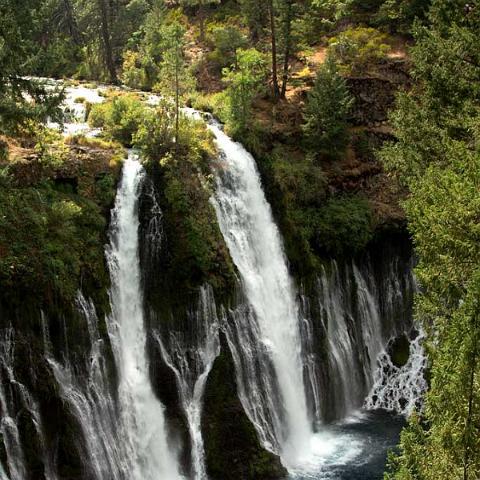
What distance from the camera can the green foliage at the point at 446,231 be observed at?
28.8 ft

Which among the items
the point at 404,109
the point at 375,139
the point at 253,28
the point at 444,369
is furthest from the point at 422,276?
the point at 253,28

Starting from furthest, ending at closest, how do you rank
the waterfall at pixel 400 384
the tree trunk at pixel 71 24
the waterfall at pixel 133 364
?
the tree trunk at pixel 71 24 < the waterfall at pixel 400 384 < the waterfall at pixel 133 364

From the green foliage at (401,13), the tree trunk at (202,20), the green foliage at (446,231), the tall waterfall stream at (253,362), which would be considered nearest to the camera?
the green foliage at (446,231)

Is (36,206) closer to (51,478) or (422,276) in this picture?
(51,478)

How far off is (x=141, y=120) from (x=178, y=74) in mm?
2365

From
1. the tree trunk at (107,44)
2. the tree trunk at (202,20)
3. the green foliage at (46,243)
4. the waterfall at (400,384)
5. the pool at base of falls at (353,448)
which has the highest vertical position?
the tree trunk at (202,20)

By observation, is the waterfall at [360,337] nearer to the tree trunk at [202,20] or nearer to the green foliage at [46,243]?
the green foliage at [46,243]

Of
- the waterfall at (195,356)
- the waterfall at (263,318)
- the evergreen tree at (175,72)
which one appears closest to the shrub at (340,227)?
the waterfall at (263,318)

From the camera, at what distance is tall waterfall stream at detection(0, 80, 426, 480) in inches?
642

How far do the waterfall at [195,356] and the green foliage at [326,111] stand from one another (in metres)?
10.3

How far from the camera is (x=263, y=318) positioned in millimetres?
20812

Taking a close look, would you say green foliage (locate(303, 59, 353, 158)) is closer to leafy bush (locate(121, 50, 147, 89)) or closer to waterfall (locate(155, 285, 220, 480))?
waterfall (locate(155, 285, 220, 480))

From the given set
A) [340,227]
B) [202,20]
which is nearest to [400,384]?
[340,227]

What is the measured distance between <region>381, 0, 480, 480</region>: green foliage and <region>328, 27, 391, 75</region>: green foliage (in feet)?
37.7
